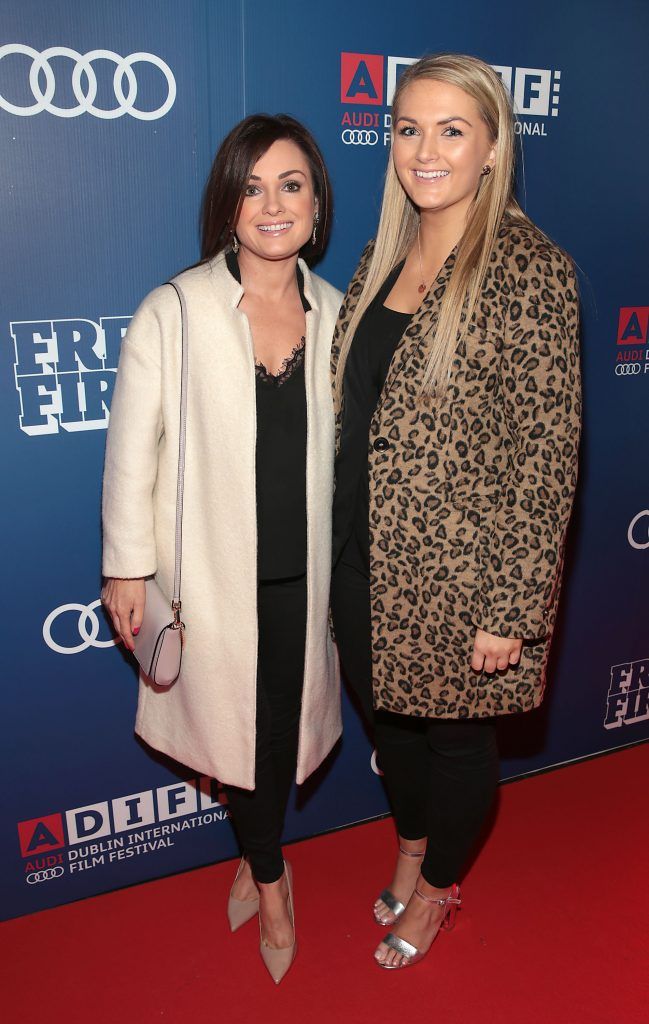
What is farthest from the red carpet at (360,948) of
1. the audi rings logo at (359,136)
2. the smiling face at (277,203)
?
the audi rings logo at (359,136)

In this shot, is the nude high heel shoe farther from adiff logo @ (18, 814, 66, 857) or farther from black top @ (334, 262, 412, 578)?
black top @ (334, 262, 412, 578)

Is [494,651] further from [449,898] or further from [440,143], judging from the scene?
[440,143]

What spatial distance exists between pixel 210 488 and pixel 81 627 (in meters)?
0.61

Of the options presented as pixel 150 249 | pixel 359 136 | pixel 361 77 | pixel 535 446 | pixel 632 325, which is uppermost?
pixel 361 77

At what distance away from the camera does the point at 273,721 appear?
87.0 inches

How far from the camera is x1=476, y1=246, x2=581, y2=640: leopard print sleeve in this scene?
1.66 metres

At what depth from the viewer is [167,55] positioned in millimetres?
1954

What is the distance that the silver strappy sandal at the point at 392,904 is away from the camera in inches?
93.0

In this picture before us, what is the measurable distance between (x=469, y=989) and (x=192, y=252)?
1.90m

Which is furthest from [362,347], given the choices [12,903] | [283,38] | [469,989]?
[12,903]

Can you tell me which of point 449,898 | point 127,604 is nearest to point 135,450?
point 127,604

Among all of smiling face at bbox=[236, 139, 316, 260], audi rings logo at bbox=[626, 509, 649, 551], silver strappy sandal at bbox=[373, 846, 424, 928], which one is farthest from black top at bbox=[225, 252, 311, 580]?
audi rings logo at bbox=[626, 509, 649, 551]

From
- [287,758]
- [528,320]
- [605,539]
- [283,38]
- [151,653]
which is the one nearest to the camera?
[528,320]

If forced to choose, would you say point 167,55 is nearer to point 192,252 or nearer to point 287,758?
point 192,252
